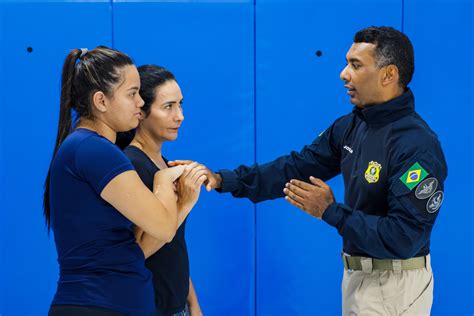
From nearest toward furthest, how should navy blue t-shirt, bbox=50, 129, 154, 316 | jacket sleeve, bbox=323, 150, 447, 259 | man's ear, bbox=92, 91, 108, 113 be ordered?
navy blue t-shirt, bbox=50, 129, 154, 316 < man's ear, bbox=92, 91, 108, 113 < jacket sleeve, bbox=323, 150, 447, 259

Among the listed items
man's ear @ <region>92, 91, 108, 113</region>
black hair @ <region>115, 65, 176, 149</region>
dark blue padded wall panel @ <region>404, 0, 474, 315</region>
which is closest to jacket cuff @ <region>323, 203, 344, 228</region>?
black hair @ <region>115, 65, 176, 149</region>

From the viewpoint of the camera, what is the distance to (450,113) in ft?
10.2

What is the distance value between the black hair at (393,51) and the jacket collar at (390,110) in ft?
0.26

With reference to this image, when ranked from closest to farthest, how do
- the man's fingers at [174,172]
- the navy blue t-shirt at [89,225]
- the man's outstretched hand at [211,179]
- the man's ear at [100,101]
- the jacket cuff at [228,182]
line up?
the navy blue t-shirt at [89,225]
the man's ear at [100,101]
the man's fingers at [174,172]
the man's outstretched hand at [211,179]
the jacket cuff at [228,182]

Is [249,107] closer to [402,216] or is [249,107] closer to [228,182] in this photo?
[228,182]

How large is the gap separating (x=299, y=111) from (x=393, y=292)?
132 centimetres

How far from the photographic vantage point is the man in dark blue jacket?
186cm

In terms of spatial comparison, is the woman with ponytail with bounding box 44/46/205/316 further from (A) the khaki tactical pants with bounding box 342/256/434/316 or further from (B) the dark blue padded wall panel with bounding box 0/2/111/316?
(B) the dark blue padded wall panel with bounding box 0/2/111/316

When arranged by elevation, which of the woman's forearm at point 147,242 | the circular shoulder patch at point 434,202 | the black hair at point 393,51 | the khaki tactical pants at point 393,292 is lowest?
the khaki tactical pants at point 393,292

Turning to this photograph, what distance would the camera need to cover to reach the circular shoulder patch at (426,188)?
6.05ft

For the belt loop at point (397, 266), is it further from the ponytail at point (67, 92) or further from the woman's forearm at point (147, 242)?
the ponytail at point (67, 92)

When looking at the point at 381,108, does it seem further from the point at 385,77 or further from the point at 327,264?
the point at 327,264

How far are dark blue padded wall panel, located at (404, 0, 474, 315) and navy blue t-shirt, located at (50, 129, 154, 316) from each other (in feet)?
6.71

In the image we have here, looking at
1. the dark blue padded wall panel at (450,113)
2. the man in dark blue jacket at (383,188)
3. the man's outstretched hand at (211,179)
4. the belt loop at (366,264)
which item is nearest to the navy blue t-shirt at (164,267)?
the man's outstretched hand at (211,179)
